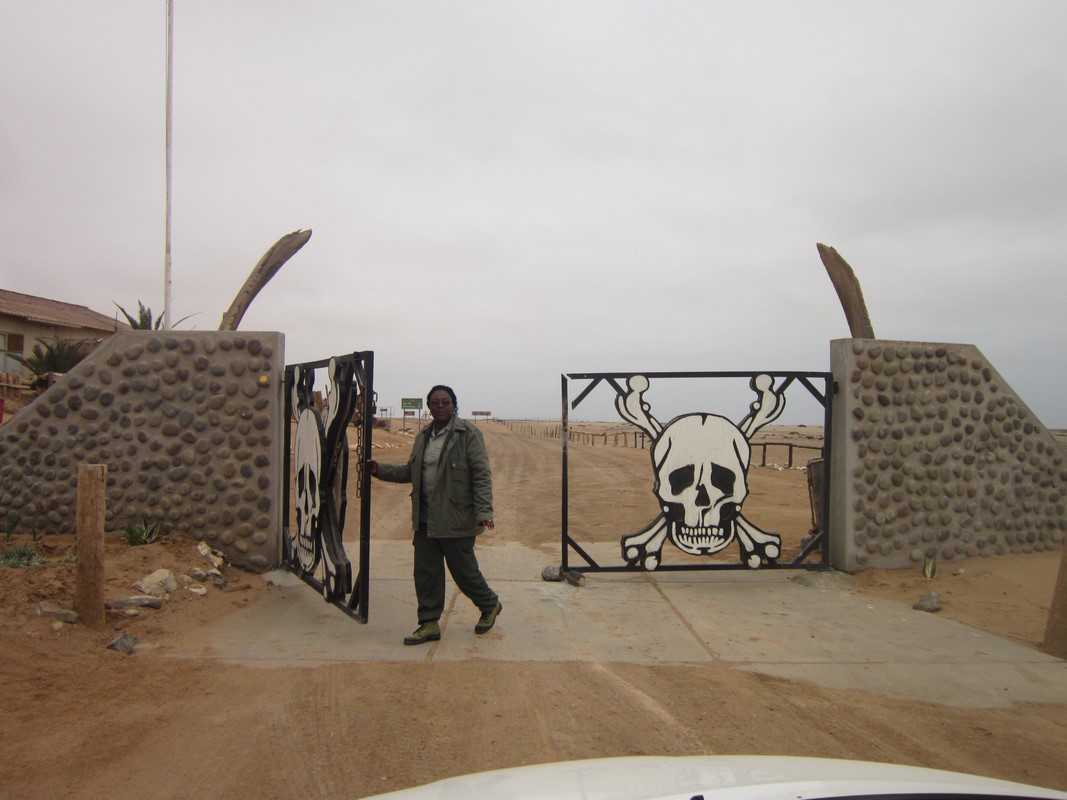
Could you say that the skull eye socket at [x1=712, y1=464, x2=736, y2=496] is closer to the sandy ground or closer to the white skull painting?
Result: the sandy ground

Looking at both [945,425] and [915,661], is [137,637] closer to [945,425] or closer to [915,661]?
[915,661]

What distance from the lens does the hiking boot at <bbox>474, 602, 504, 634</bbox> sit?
5699 millimetres

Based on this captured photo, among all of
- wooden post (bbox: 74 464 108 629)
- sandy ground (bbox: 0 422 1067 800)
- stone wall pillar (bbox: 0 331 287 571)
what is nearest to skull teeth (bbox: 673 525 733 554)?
sandy ground (bbox: 0 422 1067 800)

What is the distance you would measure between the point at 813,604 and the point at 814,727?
295cm

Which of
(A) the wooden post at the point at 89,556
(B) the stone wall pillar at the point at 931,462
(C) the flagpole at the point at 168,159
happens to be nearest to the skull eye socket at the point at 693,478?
(B) the stone wall pillar at the point at 931,462

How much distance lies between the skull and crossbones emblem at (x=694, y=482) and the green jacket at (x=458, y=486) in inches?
94.6

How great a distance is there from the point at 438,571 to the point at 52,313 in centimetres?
2825

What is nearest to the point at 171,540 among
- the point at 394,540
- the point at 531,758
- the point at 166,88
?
the point at 394,540

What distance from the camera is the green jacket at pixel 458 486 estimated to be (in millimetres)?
5500

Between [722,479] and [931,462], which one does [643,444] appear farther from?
[722,479]

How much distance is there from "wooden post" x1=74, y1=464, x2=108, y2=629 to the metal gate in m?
1.65

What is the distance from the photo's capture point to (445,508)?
18.0 feet

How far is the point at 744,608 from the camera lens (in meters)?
6.71

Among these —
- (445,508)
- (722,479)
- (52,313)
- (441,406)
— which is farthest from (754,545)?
(52,313)
